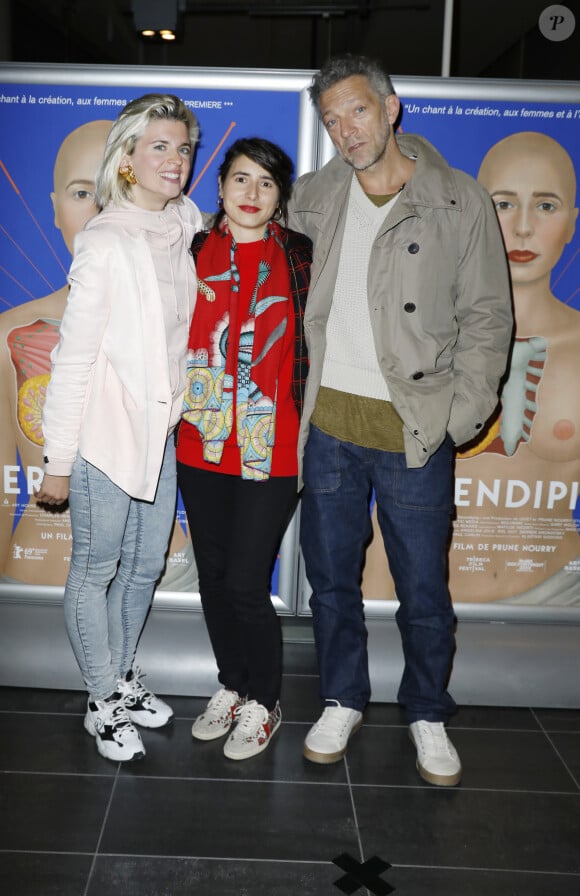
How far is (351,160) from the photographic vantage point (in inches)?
75.7

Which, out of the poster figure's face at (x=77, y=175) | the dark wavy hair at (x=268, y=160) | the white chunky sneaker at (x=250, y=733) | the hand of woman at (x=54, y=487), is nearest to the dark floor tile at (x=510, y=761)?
the white chunky sneaker at (x=250, y=733)

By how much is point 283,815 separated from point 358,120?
1690 millimetres

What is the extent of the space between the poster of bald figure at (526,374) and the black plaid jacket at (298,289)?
2.00ft

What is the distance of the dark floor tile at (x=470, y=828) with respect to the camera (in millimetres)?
1844

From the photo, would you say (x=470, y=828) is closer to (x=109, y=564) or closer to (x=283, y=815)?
(x=283, y=815)

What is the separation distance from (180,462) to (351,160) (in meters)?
0.86

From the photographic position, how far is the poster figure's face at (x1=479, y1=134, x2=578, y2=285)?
2.33m

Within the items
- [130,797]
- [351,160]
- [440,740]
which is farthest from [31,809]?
[351,160]

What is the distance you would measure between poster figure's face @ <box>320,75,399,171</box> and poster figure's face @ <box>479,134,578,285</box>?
Result: 0.56 metres

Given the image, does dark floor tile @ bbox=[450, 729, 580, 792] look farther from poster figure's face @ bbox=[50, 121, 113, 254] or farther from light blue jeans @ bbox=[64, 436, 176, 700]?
poster figure's face @ bbox=[50, 121, 113, 254]

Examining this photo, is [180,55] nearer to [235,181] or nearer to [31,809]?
[235,181]

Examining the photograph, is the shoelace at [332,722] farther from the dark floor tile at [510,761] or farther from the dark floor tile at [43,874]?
the dark floor tile at [43,874]

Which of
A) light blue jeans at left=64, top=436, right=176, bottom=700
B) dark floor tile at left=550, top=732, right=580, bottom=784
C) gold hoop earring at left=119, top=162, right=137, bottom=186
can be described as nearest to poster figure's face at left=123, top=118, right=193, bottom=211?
gold hoop earring at left=119, top=162, right=137, bottom=186

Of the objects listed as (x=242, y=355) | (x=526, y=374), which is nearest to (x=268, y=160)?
(x=242, y=355)
